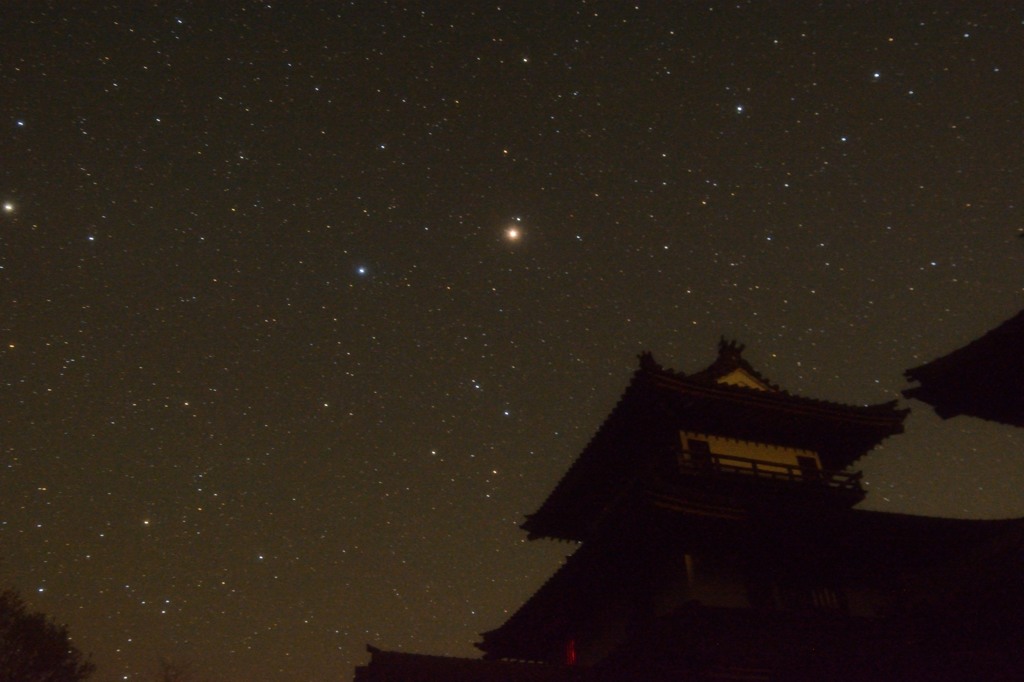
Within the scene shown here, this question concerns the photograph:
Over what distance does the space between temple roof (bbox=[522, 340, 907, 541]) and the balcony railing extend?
70 cm

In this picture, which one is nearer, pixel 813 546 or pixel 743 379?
pixel 813 546

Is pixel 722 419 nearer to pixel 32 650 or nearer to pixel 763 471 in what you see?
pixel 763 471

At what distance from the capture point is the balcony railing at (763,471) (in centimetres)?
1884

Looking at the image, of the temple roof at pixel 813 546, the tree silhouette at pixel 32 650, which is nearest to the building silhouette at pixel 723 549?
the temple roof at pixel 813 546

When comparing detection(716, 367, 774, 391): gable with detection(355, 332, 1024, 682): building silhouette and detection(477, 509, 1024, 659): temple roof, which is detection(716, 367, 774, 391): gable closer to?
detection(355, 332, 1024, 682): building silhouette

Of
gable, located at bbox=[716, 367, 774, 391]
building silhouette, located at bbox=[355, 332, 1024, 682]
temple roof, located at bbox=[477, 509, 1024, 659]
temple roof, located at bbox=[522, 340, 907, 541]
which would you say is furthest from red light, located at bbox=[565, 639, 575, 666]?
gable, located at bbox=[716, 367, 774, 391]

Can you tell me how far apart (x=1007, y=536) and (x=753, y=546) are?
967cm

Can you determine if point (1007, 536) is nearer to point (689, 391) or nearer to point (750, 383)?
point (689, 391)

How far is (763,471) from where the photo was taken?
62.8 feet

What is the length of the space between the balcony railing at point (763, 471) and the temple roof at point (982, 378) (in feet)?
36.2

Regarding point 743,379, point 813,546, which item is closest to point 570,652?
point 813,546

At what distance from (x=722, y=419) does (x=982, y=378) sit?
502 inches

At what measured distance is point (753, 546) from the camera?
57.5 ft

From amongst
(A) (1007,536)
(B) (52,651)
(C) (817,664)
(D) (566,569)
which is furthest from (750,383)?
(B) (52,651)
